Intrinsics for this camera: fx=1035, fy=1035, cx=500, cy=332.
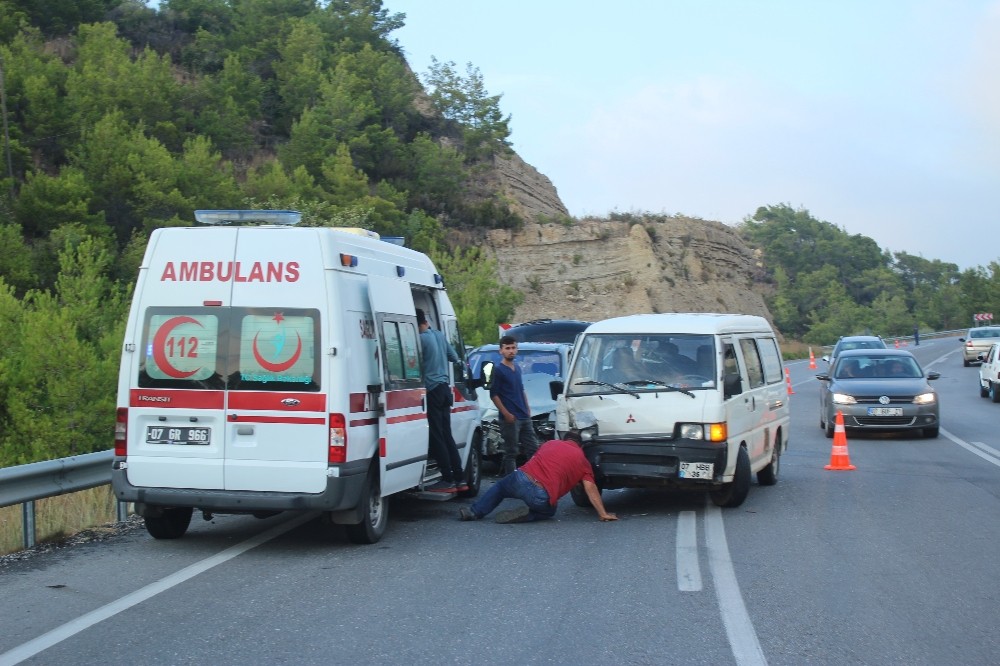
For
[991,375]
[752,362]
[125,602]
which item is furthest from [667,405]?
[991,375]

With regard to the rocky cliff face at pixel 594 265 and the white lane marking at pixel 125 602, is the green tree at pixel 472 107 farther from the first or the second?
the white lane marking at pixel 125 602

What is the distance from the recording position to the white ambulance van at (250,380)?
8422 millimetres

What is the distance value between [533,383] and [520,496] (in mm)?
6242

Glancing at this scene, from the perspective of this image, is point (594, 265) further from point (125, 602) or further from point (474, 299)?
point (125, 602)

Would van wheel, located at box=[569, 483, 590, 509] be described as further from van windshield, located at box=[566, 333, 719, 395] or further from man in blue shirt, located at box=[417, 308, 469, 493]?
man in blue shirt, located at box=[417, 308, 469, 493]

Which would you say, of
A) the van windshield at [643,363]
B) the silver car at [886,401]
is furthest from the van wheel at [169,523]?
the silver car at [886,401]

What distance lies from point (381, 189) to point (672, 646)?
42572 mm

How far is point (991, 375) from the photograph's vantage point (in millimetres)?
29234

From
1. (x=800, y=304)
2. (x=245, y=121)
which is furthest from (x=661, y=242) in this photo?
(x=800, y=304)

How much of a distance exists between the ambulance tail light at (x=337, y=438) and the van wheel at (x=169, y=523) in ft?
5.42

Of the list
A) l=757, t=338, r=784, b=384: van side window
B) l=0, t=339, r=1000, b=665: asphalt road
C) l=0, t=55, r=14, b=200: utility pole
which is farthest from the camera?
l=0, t=55, r=14, b=200: utility pole

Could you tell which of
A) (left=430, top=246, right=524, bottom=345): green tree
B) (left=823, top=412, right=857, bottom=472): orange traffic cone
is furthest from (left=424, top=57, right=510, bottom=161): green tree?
(left=823, top=412, right=857, bottom=472): orange traffic cone

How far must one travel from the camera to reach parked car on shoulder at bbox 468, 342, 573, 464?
14359 mm

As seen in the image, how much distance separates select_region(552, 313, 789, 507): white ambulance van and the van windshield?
11 mm
